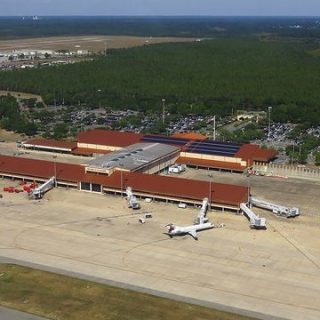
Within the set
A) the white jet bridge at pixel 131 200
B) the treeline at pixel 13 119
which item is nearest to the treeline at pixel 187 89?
the treeline at pixel 13 119

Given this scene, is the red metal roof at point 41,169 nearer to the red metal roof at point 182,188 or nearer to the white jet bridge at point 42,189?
the white jet bridge at point 42,189

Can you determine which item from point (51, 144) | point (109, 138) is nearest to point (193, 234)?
point (109, 138)

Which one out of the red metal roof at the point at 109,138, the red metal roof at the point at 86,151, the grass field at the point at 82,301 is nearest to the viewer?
the grass field at the point at 82,301

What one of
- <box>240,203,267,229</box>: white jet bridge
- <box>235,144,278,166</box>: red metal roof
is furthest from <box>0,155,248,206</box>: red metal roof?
<box>235,144,278,166</box>: red metal roof

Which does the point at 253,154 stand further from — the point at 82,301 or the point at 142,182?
the point at 82,301

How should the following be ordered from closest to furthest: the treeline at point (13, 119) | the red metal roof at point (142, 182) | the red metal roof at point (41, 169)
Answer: the red metal roof at point (142, 182)
the red metal roof at point (41, 169)
the treeline at point (13, 119)

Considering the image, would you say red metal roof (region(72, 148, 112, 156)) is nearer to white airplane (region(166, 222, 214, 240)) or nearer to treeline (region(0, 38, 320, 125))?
white airplane (region(166, 222, 214, 240))
